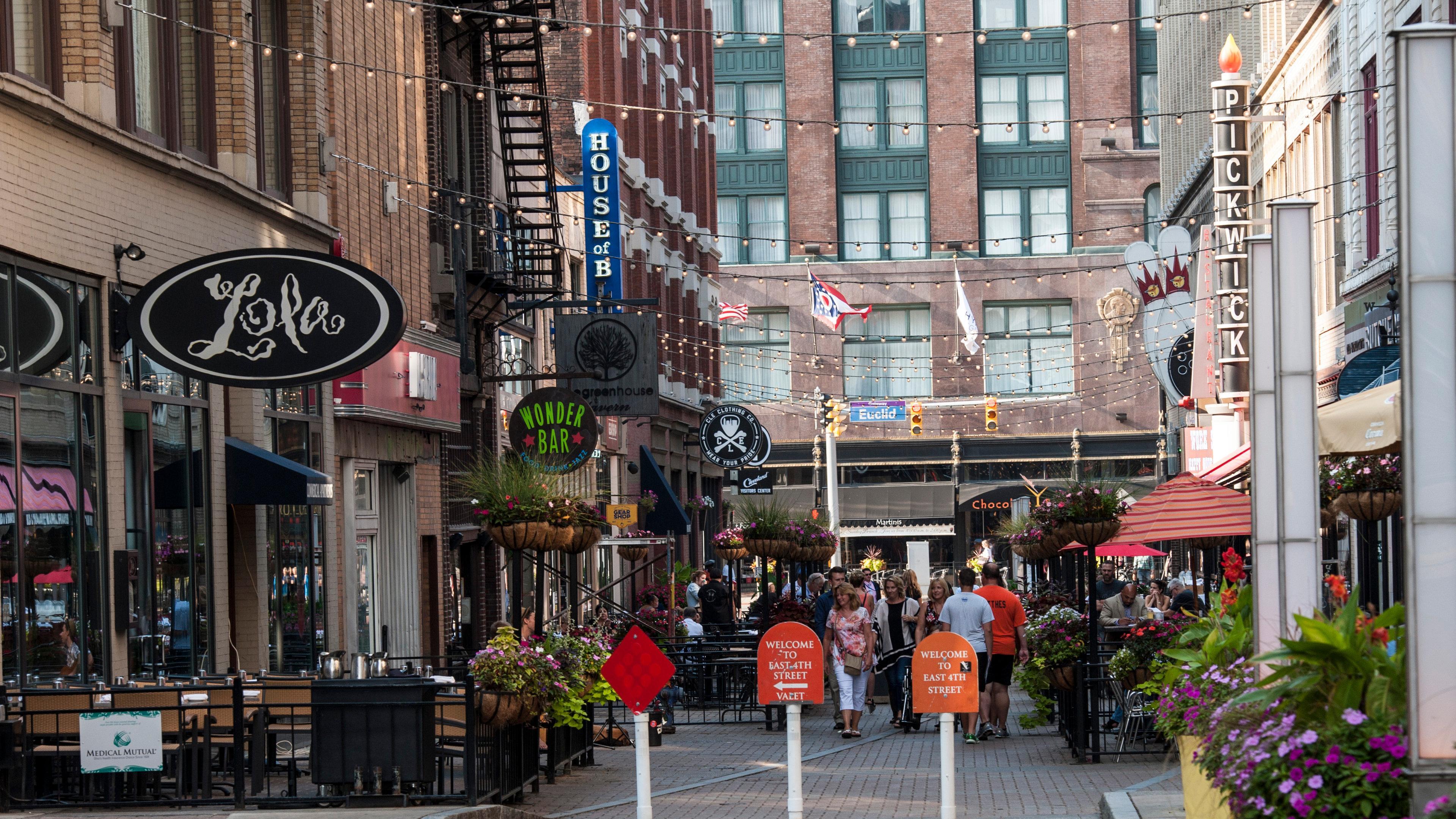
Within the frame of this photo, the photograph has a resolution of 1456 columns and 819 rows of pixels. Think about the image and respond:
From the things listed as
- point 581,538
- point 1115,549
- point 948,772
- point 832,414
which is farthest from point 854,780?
point 832,414

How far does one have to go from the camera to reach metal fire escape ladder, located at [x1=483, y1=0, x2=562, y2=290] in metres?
25.9

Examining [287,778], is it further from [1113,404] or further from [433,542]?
[1113,404]

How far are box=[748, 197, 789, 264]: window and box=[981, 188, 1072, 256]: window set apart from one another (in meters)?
7.17

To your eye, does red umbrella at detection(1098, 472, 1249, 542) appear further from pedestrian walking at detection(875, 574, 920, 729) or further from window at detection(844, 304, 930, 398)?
window at detection(844, 304, 930, 398)

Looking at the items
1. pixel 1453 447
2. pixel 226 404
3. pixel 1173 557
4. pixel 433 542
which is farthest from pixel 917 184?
pixel 1453 447

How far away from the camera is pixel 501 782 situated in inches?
499

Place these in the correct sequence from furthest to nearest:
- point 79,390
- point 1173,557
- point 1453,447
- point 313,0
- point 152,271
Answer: point 1173,557 → point 313,0 → point 152,271 → point 79,390 → point 1453,447

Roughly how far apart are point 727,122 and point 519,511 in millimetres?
51058

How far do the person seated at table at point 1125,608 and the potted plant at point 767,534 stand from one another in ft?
15.4

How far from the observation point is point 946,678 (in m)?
11.6

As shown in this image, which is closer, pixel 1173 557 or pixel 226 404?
pixel 226 404

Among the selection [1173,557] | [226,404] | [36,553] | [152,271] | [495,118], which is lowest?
[1173,557]

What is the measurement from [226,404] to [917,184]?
4978 cm

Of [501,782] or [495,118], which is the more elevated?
[495,118]
